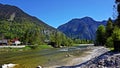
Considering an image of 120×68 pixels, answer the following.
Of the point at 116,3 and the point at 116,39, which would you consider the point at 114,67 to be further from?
the point at 116,3

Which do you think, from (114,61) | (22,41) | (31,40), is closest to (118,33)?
(114,61)

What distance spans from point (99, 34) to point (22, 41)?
244ft

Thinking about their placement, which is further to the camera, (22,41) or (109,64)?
(22,41)

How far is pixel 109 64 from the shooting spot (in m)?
32.7

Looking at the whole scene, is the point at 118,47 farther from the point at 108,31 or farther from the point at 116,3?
the point at 108,31

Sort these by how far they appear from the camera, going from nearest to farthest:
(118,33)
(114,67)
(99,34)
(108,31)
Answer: (114,67), (118,33), (108,31), (99,34)

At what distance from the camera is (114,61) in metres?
33.3

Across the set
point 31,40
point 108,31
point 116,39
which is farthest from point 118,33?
point 31,40

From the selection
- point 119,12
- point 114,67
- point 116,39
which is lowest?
point 114,67

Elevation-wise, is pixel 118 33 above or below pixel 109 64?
above

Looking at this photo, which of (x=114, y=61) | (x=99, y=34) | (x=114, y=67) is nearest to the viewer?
(x=114, y=67)

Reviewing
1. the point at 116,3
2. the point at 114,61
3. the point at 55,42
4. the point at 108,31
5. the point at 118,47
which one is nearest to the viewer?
the point at 114,61

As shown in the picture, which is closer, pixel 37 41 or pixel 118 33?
pixel 118 33

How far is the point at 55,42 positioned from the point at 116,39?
150m
